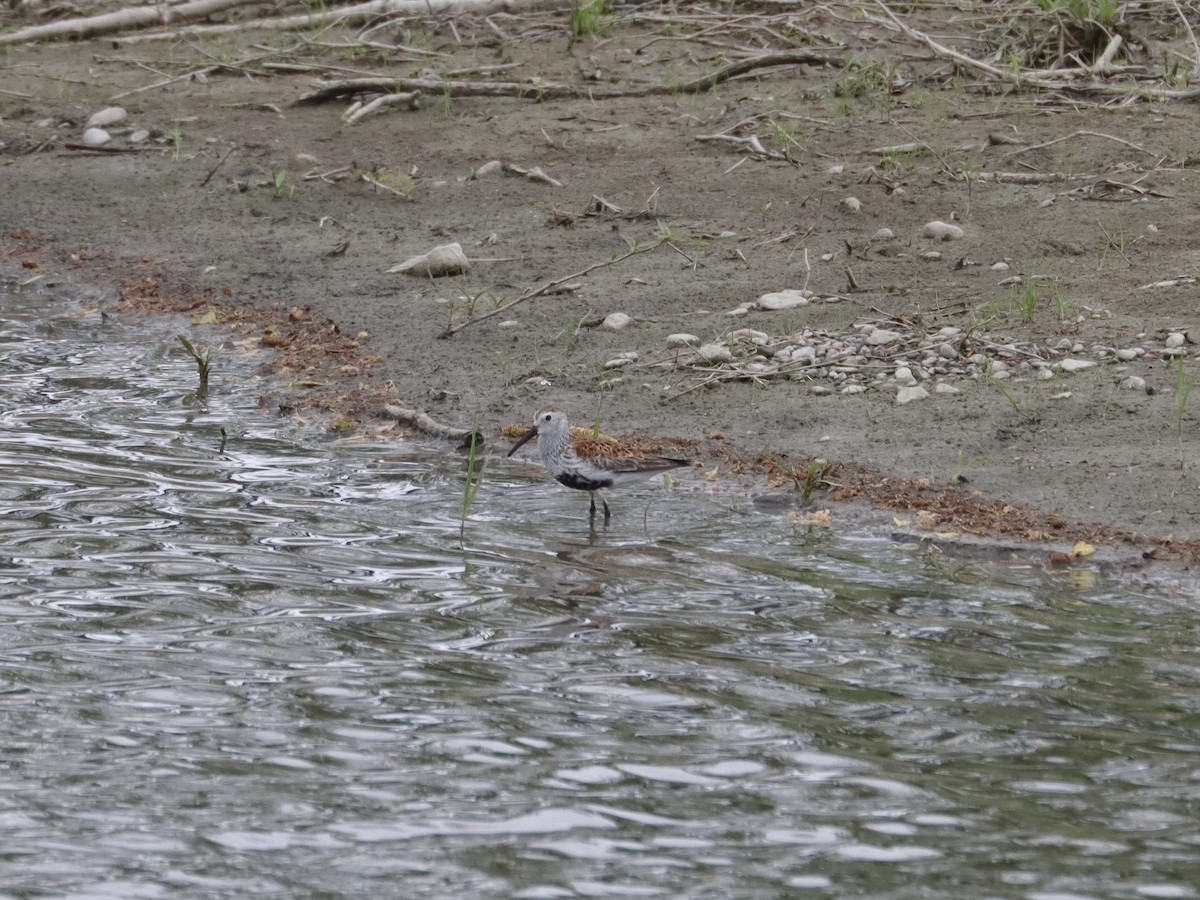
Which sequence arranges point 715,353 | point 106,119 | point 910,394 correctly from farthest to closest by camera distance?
point 106,119
point 715,353
point 910,394

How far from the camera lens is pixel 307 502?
27.1 ft

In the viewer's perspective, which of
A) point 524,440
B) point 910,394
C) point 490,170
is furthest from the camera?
point 490,170

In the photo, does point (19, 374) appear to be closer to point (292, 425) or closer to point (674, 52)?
point (292, 425)

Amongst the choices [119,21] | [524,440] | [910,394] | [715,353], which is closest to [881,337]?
[910,394]

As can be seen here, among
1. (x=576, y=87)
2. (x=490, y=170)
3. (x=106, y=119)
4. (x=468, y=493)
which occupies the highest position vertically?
(x=576, y=87)

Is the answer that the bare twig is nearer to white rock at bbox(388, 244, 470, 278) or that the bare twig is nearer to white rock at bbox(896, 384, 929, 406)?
white rock at bbox(896, 384, 929, 406)

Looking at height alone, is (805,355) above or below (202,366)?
above

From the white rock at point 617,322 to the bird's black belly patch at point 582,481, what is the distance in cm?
254

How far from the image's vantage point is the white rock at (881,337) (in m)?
9.79

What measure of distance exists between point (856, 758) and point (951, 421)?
3.91m

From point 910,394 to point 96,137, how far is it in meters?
8.84

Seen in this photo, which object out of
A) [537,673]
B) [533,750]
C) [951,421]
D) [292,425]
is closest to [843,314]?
[951,421]

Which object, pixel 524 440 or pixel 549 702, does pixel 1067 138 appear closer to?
pixel 524 440

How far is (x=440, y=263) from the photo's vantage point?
11.7m
